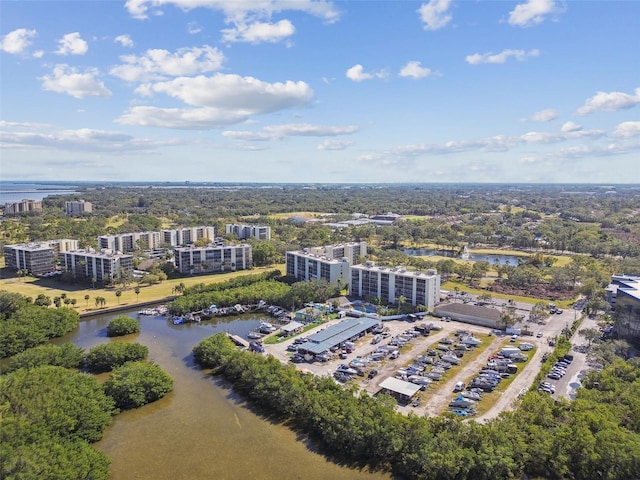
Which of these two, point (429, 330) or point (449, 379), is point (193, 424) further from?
point (429, 330)

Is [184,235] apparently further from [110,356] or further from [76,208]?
[76,208]

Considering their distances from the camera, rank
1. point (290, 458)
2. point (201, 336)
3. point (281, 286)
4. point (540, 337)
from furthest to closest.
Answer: point (281, 286)
point (201, 336)
point (540, 337)
point (290, 458)

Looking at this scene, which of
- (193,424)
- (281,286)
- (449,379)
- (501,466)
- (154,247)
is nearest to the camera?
(501,466)

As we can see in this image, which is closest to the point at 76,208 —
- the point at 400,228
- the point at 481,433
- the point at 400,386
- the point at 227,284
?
the point at 400,228

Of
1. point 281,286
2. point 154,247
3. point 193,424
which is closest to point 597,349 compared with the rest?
point 193,424

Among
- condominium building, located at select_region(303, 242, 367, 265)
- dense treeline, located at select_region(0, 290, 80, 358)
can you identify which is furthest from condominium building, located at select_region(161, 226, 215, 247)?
dense treeline, located at select_region(0, 290, 80, 358)

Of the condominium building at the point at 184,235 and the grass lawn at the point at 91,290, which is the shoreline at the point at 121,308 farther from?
the condominium building at the point at 184,235
